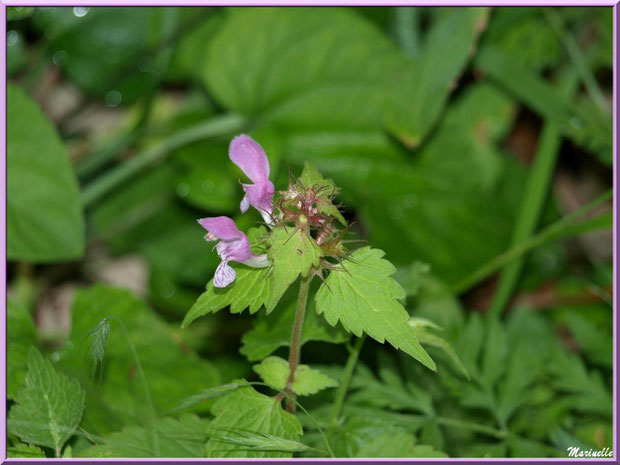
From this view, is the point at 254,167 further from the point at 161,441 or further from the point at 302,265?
the point at 161,441

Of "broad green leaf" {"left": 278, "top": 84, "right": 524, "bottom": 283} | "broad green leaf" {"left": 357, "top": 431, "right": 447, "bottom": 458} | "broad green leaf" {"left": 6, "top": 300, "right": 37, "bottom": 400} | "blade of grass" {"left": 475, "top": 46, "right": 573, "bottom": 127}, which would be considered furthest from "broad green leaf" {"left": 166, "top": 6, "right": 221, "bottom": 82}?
"broad green leaf" {"left": 357, "top": 431, "right": 447, "bottom": 458}

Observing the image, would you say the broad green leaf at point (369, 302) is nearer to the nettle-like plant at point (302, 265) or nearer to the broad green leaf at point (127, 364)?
the nettle-like plant at point (302, 265)

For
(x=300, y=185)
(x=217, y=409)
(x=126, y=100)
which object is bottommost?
(x=217, y=409)

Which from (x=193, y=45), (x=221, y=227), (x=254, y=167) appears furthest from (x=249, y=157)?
(x=193, y=45)

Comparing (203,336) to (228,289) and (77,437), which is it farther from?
(228,289)

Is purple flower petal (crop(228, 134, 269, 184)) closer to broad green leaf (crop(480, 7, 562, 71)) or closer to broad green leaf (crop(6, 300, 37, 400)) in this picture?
broad green leaf (crop(6, 300, 37, 400))

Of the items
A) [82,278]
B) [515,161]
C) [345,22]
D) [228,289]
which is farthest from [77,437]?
[515,161]
